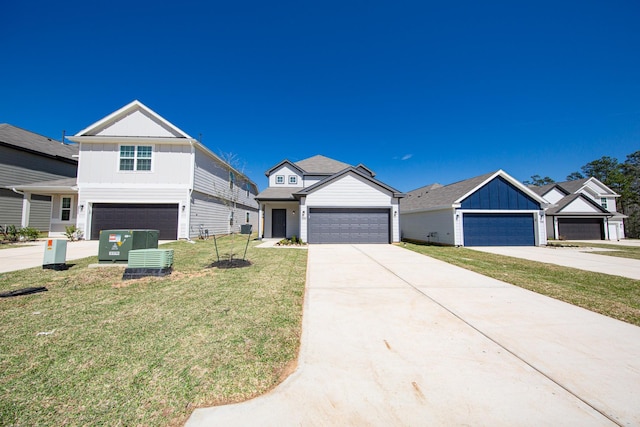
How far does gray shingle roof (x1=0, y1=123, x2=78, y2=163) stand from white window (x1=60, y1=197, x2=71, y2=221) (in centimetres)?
523

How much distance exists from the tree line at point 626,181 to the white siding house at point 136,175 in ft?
141

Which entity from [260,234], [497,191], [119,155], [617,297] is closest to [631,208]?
[497,191]

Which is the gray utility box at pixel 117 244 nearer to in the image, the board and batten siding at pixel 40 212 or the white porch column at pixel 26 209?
the white porch column at pixel 26 209

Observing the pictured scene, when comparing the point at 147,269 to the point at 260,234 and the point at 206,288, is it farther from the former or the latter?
the point at 260,234

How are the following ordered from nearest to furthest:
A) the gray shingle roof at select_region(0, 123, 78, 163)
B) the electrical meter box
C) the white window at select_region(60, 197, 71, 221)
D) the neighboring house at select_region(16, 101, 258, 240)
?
the electrical meter box, the neighboring house at select_region(16, 101, 258, 240), the white window at select_region(60, 197, 71, 221), the gray shingle roof at select_region(0, 123, 78, 163)

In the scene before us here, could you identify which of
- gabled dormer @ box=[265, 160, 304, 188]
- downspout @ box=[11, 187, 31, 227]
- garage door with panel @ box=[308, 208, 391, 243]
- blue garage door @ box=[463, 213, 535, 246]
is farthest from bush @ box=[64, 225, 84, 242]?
blue garage door @ box=[463, 213, 535, 246]

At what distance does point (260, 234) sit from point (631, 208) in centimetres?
4581

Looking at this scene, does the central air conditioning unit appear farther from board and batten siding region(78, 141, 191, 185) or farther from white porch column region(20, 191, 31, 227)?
white porch column region(20, 191, 31, 227)

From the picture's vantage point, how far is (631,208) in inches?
1259

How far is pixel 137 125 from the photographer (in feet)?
→ 50.3

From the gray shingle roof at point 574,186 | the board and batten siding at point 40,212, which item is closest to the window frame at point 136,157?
the board and batten siding at point 40,212

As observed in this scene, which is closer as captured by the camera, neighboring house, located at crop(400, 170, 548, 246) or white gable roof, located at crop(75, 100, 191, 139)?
white gable roof, located at crop(75, 100, 191, 139)

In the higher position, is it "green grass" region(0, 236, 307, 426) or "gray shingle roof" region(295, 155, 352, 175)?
"gray shingle roof" region(295, 155, 352, 175)

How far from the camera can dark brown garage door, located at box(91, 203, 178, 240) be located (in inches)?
576
